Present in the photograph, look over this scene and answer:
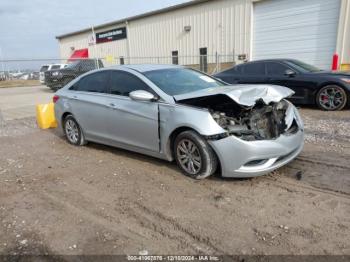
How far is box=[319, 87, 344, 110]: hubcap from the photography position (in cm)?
793

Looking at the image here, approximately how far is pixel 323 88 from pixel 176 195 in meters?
6.10

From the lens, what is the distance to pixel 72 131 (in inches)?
243

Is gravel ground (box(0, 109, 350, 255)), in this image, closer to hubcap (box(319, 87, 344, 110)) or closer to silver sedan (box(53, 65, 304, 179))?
silver sedan (box(53, 65, 304, 179))

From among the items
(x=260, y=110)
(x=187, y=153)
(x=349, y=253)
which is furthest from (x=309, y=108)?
(x=349, y=253)

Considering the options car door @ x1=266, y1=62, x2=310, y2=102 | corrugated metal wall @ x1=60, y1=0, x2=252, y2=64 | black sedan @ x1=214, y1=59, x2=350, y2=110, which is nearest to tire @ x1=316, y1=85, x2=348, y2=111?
black sedan @ x1=214, y1=59, x2=350, y2=110

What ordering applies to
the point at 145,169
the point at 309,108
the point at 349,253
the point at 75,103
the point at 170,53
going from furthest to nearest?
the point at 170,53 → the point at 309,108 → the point at 75,103 → the point at 145,169 → the point at 349,253

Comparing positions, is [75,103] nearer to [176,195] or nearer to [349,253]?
[176,195]

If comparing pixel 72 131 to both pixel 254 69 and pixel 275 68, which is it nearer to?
pixel 254 69

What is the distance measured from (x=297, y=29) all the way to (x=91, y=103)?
13.9 metres

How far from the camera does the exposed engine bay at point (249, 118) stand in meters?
3.83

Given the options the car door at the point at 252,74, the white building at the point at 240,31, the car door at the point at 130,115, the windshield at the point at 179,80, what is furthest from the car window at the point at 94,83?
the white building at the point at 240,31

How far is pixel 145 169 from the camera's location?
15.1 feet

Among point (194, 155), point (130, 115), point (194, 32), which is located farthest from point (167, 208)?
point (194, 32)

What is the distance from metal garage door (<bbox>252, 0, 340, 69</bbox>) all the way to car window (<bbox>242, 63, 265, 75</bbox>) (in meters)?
7.71
